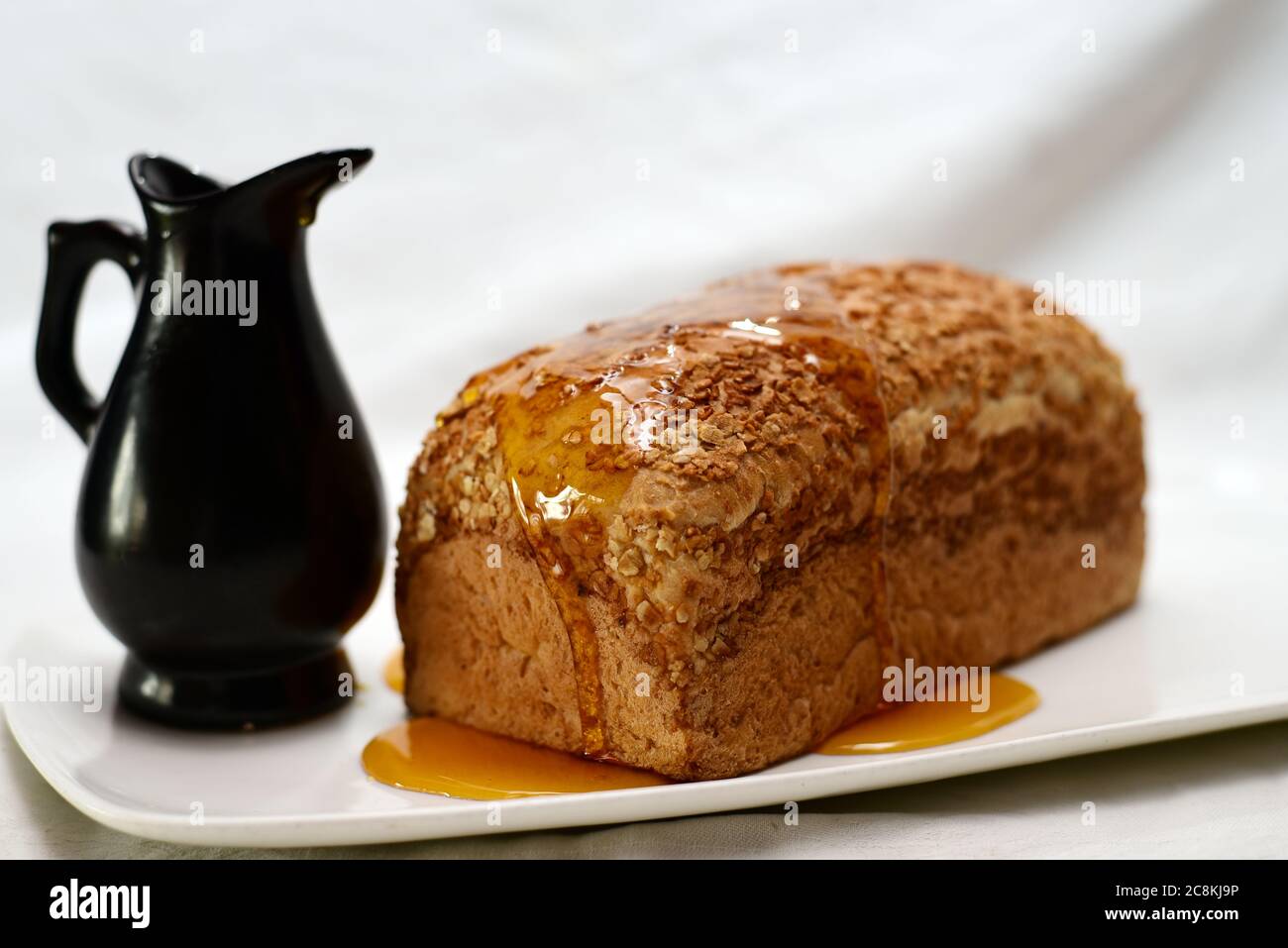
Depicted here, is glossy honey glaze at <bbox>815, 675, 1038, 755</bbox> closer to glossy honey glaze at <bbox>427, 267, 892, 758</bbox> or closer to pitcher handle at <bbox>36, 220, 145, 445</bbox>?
glossy honey glaze at <bbox>427, 267, 892, 758</bbox>

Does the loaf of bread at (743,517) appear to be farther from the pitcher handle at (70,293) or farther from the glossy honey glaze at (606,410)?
the pitcher handle at (70,293)

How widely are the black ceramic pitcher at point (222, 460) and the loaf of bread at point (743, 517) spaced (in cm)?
20

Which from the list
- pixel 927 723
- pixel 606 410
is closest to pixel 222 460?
pixel 606 410

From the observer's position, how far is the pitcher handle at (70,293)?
2732 millimetres

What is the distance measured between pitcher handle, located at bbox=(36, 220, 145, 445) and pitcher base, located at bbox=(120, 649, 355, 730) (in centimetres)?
48

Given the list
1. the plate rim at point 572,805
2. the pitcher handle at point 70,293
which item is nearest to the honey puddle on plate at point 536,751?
the plate rim at point 572,805

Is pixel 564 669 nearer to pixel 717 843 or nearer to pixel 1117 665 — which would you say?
pixel 717 843

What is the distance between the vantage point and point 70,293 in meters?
2.77

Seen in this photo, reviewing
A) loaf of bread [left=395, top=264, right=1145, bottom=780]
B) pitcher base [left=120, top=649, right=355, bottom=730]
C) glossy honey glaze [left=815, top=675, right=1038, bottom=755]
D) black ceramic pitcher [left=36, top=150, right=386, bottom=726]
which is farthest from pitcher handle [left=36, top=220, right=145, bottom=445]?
glossy honey glaze [left=815, top=675, right=1038, bottom=755]

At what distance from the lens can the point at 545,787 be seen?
241 cm

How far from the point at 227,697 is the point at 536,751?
0.59 meters

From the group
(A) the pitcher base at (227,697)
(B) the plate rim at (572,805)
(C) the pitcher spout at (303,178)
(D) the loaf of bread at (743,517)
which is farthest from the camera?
(A) the pitcher base at (227,697)

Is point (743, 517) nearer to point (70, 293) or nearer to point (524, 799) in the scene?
point (524, 799)

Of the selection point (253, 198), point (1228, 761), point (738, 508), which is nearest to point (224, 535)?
point (253, 198)
